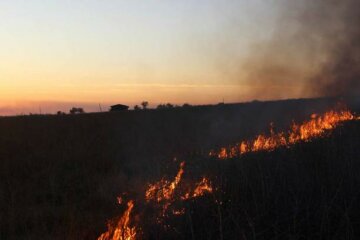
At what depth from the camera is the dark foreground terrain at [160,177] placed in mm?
9578

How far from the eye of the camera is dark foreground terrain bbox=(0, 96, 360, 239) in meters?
9.58

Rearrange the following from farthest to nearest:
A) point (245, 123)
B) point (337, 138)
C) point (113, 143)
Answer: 1. point (245, 123)
2. point (113, 143)
3. point (337, 138)

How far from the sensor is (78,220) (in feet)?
39.8

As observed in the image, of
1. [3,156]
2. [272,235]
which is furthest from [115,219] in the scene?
[3,156]

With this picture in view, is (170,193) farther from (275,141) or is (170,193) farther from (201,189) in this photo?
(275,141)

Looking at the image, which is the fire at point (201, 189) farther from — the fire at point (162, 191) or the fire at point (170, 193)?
the fire at point (162, 191)

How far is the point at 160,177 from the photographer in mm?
14789

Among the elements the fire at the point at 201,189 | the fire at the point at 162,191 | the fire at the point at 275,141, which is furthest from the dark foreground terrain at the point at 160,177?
the fire at the point at 275,141

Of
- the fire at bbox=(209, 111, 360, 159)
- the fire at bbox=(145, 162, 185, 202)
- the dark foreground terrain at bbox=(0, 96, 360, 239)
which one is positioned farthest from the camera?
the fire at bbox=(209, 111, 360, 159)

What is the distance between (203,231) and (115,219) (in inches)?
113

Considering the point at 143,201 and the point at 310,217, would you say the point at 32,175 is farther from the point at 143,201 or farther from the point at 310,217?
the point at 310,217

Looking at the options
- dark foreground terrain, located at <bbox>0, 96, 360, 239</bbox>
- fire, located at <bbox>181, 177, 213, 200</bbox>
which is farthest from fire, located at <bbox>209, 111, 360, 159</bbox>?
fire, located at <bbox>181, 177, 213, 200</bbox>

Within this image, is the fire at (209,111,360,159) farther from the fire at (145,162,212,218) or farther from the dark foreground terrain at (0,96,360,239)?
the fire at (145,162,212,218)

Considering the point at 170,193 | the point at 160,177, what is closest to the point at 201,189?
the point at 170,193
